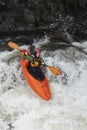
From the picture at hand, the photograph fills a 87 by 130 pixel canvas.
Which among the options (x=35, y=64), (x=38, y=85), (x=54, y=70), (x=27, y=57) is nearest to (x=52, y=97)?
(x=38, y=85)

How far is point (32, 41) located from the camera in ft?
27.5

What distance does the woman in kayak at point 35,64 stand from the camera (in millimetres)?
6828

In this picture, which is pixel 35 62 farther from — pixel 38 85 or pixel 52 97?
pixel 52 97

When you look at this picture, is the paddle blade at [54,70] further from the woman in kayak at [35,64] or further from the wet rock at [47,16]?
the wet rock at [47,16]

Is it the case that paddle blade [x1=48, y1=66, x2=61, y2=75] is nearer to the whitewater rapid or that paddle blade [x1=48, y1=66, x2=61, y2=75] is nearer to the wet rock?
the whitewater rapid

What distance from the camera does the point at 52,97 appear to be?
6.54 metres

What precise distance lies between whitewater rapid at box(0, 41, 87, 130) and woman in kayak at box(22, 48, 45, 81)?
26cm

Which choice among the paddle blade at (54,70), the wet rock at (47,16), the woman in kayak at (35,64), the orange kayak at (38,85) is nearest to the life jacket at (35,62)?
the woman in kayak at (35,64)

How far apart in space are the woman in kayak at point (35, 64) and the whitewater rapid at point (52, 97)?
10.2 inches

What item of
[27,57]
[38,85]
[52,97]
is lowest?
[52,97]

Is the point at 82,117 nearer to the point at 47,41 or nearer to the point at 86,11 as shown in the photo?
the point at 47,41

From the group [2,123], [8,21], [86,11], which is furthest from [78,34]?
[2,123]

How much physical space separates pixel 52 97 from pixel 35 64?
35.5 inches

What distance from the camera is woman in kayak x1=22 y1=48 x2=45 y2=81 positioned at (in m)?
6.83
